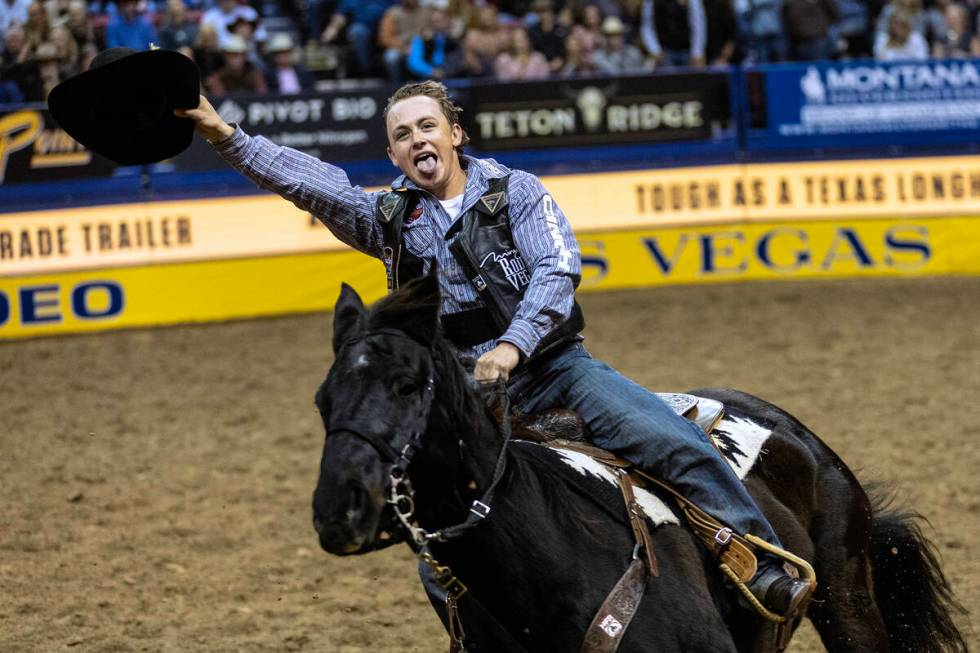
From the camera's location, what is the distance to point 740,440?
14.7 feet

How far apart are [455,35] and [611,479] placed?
39.3 feet

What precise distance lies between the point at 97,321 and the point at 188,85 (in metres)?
8.79

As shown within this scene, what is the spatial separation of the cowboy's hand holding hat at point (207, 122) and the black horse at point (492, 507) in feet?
2.61

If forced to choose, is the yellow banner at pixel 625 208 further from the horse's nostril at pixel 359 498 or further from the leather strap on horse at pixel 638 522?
the horse's nostril at pixel 359 498

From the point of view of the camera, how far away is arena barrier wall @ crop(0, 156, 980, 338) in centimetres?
1202

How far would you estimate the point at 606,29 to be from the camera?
1482 centimetres

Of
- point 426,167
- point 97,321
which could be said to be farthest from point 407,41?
point 426,167

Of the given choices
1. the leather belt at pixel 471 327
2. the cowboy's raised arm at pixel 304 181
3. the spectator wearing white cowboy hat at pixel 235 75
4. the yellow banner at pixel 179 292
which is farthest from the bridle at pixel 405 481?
the spectator wearing white cowboy hat at pixel 235 75

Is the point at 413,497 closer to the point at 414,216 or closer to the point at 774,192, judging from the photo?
the point at 414,216

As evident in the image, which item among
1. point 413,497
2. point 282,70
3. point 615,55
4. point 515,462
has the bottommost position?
point 615,55

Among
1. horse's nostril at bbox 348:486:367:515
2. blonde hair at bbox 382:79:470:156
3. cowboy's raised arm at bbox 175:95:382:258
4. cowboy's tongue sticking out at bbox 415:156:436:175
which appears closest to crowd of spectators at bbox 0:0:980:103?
cowboy's raised arm at bbox 175:95:382:258

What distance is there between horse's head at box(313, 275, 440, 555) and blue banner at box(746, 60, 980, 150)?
10.9 m

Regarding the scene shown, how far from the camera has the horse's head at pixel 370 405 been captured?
2.91 meters

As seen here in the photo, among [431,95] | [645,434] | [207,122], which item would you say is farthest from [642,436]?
[207,122]
